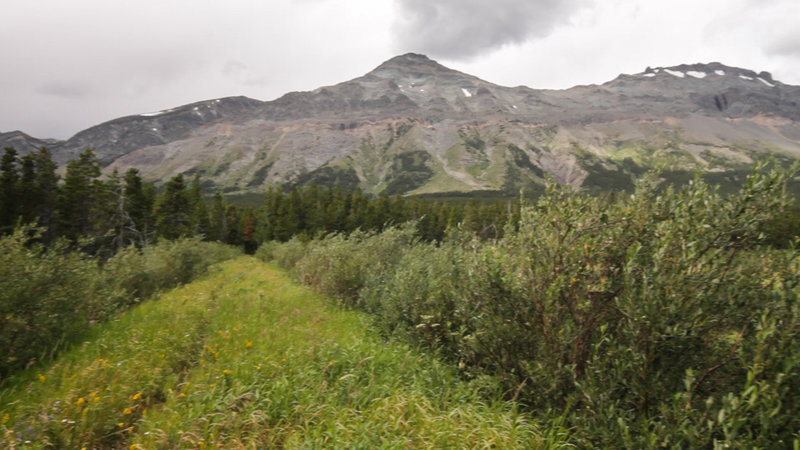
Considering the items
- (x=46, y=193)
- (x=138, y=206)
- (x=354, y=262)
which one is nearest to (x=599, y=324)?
(x=354, y=262)

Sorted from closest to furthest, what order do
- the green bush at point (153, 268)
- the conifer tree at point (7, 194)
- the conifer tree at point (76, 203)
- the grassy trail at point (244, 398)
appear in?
the grassy trail at point (244, 398), the green bush at point (153, 268), the conifer tree at point (7, 194), the conifer tree at point (76, 203)

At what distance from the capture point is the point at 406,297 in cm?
1134

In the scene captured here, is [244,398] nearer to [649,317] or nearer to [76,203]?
[649,317]

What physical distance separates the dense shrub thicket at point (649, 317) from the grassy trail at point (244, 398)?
3.70 ft

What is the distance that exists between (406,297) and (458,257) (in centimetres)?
267

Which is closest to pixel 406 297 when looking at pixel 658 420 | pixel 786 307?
pixel 658 420

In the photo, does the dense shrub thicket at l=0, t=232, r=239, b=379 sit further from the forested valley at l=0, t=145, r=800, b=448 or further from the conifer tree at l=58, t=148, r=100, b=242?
the conifer tree at l=58, t=148, r=100, b=242

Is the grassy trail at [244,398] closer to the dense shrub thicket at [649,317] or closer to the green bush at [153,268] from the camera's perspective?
the dense shrub thicket at [649,317]

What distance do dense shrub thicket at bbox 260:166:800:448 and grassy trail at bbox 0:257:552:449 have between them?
1.13 m

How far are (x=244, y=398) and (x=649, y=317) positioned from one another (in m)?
6.87

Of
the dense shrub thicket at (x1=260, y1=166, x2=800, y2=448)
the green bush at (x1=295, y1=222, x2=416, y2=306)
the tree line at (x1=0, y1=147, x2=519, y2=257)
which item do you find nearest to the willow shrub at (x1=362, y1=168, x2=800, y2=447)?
the dense shrub thicket at (x1=260, y1=166, x2=800, y2=448)

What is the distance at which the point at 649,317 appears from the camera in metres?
5.11

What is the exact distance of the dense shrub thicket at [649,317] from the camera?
14.6 feet

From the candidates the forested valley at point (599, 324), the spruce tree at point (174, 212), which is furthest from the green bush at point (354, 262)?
the spruce tree at point (174, 212)
